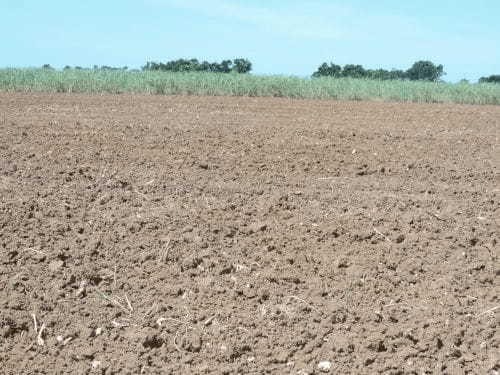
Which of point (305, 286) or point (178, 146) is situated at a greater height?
point (178, 146)

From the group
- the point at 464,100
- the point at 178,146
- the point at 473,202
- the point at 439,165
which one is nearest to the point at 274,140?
the point at 178,146

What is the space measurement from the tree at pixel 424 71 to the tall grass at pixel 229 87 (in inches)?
765

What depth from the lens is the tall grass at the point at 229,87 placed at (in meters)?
18.3

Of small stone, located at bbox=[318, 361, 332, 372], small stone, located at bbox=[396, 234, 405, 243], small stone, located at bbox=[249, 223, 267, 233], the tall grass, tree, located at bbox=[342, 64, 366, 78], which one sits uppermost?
tree, located at bbox=[342, 64, 366, 78]

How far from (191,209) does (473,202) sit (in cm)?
214

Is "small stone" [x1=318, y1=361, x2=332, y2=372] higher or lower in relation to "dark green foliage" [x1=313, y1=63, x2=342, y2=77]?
lower

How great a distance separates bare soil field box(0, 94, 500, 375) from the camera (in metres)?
3.42

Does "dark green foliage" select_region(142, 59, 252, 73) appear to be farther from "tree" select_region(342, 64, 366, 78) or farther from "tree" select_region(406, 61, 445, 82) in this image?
"tree" select_region(406, 61, 445, 82)

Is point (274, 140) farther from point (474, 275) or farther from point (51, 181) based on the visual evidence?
point (474, 275)

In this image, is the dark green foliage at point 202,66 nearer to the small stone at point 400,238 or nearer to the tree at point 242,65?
the tree at point 242,65

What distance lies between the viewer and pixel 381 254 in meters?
4.20

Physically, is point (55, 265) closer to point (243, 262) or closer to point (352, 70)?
point (243, 262)

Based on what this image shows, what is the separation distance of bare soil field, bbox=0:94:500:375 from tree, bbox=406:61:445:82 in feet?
112

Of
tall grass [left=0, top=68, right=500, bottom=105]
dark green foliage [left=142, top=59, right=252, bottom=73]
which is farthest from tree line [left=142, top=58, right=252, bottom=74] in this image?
tall grass [left=0, top=68, right=500, bottom=105]
